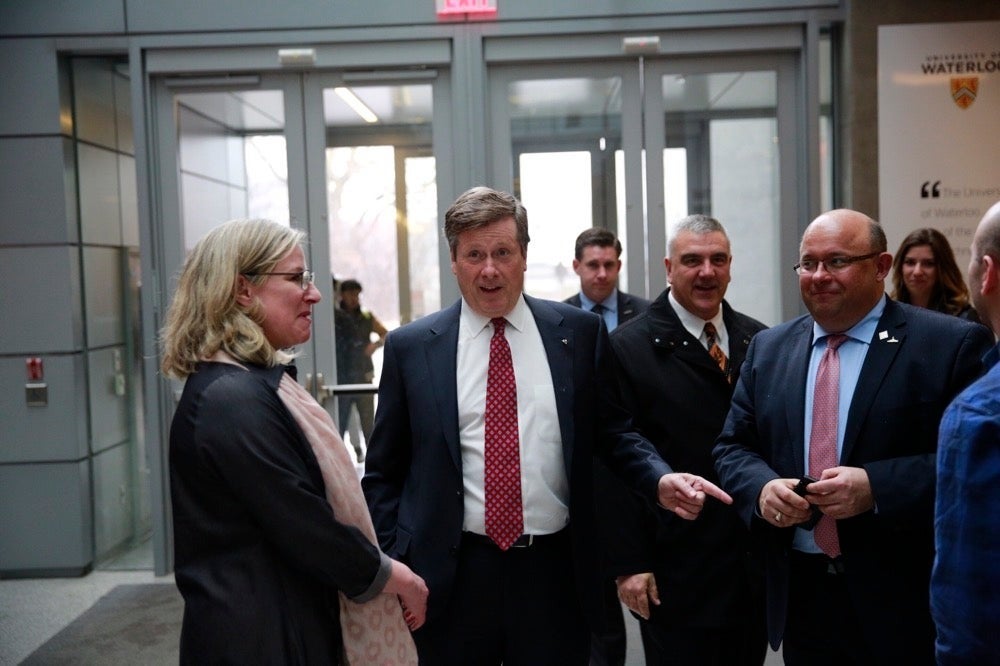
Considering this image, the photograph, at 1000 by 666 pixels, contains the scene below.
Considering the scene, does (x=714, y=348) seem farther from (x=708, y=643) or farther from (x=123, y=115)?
(x=123, y=115)

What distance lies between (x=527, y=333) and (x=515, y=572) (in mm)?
653

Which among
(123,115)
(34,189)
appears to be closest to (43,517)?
(34,189)

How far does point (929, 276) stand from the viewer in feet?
15.8

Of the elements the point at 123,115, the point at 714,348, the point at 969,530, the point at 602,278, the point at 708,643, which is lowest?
the point at 708,643

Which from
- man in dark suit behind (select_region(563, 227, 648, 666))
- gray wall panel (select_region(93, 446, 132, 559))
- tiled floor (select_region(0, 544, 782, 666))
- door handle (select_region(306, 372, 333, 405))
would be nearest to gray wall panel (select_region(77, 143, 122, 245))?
gray wall panel (select_region(93, 446, 132, 559))

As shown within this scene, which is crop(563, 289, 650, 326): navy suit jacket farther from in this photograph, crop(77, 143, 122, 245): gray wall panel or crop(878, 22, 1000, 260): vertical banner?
crop(77, 143, 122, 245): gray wall panel

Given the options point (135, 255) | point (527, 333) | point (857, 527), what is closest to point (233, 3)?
point (135, 255)

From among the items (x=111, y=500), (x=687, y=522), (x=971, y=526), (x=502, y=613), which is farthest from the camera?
(x=111, y=500)

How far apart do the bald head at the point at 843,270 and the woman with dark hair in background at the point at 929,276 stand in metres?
2.51

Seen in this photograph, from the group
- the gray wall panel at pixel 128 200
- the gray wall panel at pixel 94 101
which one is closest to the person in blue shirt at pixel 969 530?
the gray wall panel at pixel 94 101

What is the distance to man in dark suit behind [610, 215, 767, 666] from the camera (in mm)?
2848

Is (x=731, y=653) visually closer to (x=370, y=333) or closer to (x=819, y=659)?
(x=819, y=659)

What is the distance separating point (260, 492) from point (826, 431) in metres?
1.44

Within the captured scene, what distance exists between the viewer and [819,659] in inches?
99.3
